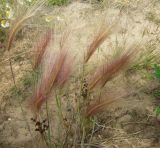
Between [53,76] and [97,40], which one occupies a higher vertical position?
[97,40]

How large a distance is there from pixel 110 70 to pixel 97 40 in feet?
0.65

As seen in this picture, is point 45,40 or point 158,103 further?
point 158,103

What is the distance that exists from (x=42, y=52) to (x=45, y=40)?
0.07 m

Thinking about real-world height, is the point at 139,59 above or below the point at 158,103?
above

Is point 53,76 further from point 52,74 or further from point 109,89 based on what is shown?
point 109,89

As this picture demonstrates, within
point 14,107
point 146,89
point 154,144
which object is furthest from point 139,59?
point 14,107

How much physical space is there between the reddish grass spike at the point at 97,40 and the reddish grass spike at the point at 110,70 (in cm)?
10

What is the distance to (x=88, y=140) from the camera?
2189mm

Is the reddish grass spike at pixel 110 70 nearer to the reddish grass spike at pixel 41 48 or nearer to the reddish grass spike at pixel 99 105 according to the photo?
the reddish grass spike at pixel 99 105

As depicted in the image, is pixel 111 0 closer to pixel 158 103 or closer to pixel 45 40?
pixel 158 103

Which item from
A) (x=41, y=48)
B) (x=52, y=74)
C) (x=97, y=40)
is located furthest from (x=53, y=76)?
(x=97, y=40)

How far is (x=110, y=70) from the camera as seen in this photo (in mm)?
1867

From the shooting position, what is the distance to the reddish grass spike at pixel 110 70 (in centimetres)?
187

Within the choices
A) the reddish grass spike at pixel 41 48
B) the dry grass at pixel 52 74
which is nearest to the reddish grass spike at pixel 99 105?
the dry grass at pixel 52 74
